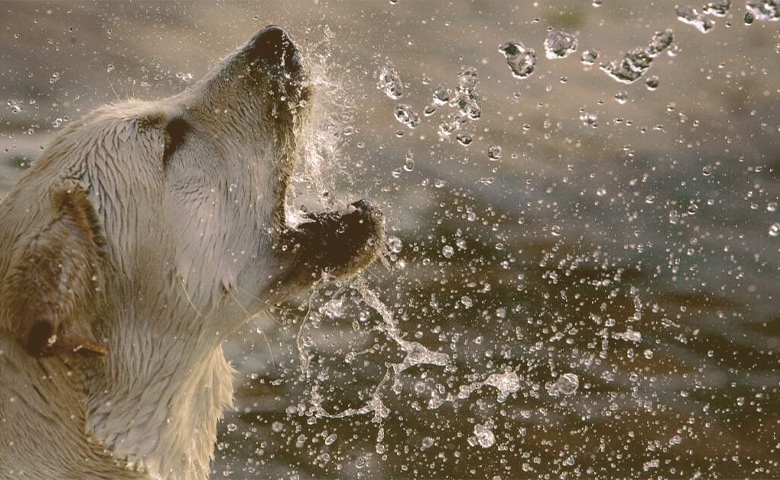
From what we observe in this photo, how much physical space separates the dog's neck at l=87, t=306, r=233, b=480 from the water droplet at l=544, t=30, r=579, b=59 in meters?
3.24

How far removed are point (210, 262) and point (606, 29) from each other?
3.99 metres

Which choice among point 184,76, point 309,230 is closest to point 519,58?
point 184,76

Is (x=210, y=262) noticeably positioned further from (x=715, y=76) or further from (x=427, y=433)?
(x=715, y=76)

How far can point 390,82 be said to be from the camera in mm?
6719

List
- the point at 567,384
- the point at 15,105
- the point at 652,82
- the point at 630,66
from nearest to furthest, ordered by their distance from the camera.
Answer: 1. the point at 630,66
2. the point at 567,384
3. the point at 652,82
4. the point at 15,105

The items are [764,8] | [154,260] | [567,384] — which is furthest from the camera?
[567,384]

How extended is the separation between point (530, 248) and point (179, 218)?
11.7 ft

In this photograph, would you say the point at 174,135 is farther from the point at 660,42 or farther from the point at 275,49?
the point at 660,42

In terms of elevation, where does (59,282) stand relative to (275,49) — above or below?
below

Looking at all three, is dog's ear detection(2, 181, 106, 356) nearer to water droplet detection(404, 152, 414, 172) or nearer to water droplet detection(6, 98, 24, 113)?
water droplet detection(404, 152, 414, 172)

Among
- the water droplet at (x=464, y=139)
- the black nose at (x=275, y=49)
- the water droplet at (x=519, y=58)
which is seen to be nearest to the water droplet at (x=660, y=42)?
the water droplet at (x=519, y=58)

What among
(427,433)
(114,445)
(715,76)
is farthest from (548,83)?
(114,445)

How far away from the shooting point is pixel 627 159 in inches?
267

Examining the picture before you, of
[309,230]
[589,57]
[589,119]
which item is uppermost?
[309,230]
